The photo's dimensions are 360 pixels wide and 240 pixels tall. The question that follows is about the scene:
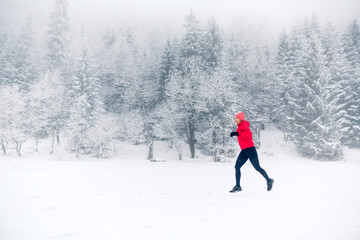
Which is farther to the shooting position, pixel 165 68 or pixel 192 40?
pixel 165 68

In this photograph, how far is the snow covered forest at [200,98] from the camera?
29172 millimetres

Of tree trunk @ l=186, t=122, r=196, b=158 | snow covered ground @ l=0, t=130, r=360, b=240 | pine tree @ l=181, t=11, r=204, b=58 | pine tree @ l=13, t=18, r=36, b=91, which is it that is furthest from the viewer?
pine tree @ l=13, t=18, r=36, b=91

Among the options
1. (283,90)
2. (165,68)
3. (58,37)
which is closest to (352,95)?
(283,90)

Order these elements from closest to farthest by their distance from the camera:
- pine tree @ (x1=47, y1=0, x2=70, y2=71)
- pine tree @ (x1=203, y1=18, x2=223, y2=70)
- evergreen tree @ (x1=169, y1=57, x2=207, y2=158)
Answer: evergreen tree @ (x1=169, y1=57, x2=207, y2=158) → pine tree @ (x1=203, y1=18, x2=223, y2=70) → pine tree @ (x1=47, y1=0, x2=70, y2=71)

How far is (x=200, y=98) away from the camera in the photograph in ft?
97.5

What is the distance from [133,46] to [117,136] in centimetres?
3348

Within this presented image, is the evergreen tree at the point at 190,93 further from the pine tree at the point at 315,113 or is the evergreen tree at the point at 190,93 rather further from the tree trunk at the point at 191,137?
the pine tree at the point at 315,113

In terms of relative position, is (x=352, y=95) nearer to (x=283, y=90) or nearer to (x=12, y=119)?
(x=283, y=90)

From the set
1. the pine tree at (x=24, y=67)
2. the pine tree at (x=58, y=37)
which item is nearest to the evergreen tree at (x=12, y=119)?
the pine tree at (x=24, y=67)

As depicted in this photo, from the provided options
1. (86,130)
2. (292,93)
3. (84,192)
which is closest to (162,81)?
(86,130)

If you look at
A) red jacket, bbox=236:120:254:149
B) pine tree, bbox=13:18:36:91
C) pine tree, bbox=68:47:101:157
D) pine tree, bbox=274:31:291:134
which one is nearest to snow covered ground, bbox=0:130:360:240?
red jacket, bbox=236:120:254:149

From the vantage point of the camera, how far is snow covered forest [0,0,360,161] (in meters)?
29.2

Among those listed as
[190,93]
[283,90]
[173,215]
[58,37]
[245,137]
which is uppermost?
[58,37]

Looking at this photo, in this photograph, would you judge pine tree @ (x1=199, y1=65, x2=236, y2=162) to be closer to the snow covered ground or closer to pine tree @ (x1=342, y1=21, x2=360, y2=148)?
pine tree @ (x1=342, y1=21, x2=360, y2=148)
